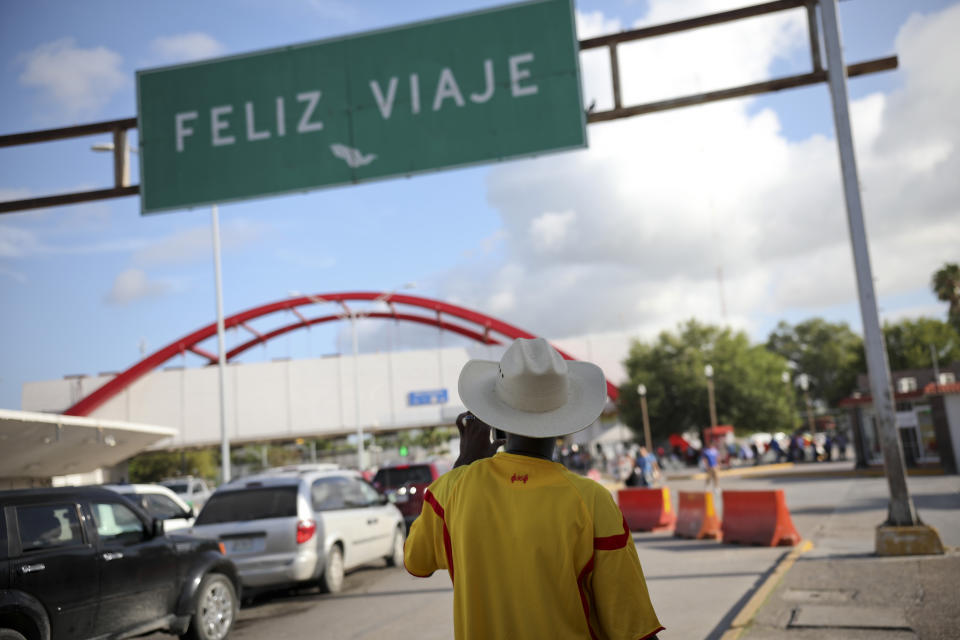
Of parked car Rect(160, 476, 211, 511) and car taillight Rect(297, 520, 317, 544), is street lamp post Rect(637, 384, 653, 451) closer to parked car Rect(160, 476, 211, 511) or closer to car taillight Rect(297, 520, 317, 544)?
parked car Rect(160, 476, 211, 511)

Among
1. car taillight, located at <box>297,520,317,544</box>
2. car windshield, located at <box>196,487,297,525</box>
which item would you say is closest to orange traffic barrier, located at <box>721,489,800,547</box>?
car taillight, located at <box>297,520,317,544</box>

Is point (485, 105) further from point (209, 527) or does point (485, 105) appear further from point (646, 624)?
point (646, 624)

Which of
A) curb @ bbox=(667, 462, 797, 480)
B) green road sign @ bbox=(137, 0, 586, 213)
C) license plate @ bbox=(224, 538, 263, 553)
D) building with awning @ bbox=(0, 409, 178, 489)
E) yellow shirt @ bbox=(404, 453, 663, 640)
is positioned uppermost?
green road sign @ bbox=(137, 0, 586, 213)

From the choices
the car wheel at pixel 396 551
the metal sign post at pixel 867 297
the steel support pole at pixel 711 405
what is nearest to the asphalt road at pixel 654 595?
the car wheel at pixel 396 551

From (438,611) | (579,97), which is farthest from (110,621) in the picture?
(579,97)

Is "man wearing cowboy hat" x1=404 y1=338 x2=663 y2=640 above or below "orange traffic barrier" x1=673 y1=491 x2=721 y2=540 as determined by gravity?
above

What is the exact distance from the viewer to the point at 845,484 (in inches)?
1062

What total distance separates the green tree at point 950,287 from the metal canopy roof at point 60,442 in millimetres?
66044

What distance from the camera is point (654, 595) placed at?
9.51 meters

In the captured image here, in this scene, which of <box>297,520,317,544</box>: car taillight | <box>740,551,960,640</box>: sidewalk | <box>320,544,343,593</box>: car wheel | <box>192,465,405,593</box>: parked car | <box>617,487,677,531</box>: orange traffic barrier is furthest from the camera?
<box>617,487,677,531</box>: orange traffic barrier

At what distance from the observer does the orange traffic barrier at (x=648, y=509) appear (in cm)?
1684

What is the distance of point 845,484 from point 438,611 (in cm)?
2147

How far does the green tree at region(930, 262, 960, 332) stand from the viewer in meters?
70.8

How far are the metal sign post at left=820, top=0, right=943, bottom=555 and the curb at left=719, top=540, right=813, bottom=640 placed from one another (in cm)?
126
